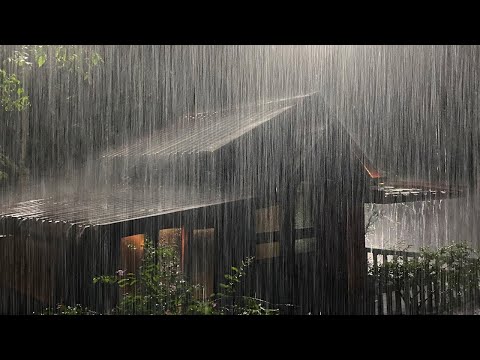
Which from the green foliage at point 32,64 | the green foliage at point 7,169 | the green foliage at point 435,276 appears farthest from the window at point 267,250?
the green foliage at point 7,169

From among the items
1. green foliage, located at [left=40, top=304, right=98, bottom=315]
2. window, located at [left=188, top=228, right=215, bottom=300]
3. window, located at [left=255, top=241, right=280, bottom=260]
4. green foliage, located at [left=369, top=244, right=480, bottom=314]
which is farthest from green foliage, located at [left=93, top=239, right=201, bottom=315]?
green foliage, located at [left=369, top=244, right=480, bottom=314]

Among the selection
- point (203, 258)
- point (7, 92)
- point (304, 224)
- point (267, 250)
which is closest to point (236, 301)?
point (203, 258)

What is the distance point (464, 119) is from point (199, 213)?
5796 mm

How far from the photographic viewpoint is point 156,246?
295 inches

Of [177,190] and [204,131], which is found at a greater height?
[204,131]

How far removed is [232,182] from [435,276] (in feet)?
10.7

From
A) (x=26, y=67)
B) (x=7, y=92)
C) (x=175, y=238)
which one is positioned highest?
(x=26, y=67)

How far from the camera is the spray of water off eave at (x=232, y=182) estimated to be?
7.51 metres

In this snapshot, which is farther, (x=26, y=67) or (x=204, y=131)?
(x=26, y=67)

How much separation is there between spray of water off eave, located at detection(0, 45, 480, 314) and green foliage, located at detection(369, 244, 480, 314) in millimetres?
30

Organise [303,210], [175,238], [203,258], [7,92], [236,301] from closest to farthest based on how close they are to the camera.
Answer: [236,301], [175,238], [203,258], [303,210], [7,92]

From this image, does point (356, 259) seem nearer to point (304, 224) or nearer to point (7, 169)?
point (304, 224)

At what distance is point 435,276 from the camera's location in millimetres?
8086

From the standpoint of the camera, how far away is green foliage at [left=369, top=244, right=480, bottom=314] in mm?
A: 7812
